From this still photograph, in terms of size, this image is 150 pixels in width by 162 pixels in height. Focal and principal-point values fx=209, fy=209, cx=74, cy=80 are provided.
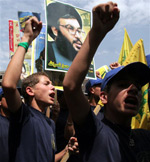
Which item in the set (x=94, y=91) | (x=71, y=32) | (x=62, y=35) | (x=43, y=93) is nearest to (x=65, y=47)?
(x=62, y=35)

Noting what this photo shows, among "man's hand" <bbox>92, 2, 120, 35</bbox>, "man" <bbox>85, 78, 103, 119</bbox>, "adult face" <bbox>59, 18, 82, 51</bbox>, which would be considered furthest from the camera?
"adult face" <bbox>59, 18, 82, 51</bbox>

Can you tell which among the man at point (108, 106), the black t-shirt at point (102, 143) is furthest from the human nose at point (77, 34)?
the black t-shirt at point (102, 143)

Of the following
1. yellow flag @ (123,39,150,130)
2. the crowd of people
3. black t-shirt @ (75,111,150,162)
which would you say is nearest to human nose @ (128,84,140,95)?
the crowd of people

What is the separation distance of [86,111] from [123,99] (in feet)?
1.23

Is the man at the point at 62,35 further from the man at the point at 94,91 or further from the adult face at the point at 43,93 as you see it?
the adult face at the point at 43,93

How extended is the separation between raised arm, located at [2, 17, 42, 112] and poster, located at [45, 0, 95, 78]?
1.90 m

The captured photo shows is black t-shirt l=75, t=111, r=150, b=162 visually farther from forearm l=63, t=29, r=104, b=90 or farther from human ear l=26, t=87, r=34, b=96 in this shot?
human ear l=26, t=87, r=34, b=96

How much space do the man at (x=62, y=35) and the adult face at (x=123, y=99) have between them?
93.9 inches

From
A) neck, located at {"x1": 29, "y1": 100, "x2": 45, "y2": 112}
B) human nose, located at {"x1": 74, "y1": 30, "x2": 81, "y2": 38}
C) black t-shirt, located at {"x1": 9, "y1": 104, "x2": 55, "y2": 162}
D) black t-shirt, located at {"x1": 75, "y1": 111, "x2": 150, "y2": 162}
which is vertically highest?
human nose, located at {"x1": 74, "y1": 30, "x2": 81, "y2": 38}

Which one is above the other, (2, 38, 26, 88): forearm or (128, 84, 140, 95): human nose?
(2, 38, 26, 88): forearm

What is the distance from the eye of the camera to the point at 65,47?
3.95 metres

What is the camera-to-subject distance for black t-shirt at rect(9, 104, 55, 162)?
174 cm

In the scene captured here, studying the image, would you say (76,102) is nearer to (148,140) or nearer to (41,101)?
(148,140)

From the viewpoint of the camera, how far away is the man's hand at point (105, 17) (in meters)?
0.99
